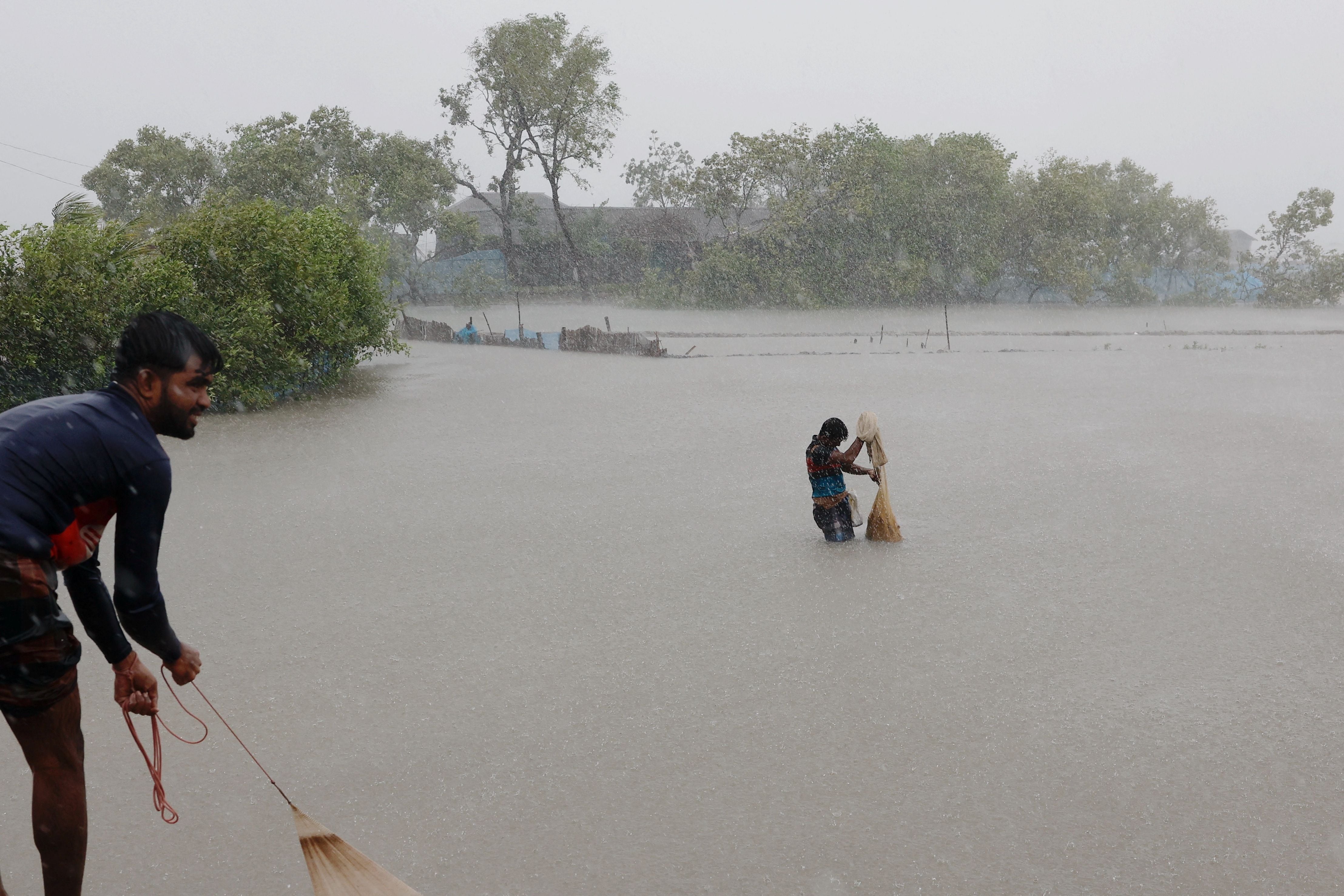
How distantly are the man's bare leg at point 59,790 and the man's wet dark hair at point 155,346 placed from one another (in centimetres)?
93

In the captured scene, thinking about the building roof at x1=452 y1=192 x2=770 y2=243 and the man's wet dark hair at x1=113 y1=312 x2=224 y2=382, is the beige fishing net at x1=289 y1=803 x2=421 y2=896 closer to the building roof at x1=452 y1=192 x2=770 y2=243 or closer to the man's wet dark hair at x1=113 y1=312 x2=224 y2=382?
the man's wet dark hair at x1=113 y1=312 x2=224 y2=382

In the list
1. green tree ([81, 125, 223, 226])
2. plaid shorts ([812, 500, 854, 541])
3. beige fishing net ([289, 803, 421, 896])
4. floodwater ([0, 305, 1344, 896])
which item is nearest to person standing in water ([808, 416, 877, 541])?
plaid shorts ([812, 500, 854, 541])

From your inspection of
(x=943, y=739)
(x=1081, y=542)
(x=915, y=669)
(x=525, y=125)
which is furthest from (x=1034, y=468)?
(x=525, y=125)

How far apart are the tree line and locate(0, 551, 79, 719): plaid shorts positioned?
102 ft

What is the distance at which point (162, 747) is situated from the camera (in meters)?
4.26

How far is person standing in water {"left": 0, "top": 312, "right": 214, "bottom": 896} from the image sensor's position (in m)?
2.38

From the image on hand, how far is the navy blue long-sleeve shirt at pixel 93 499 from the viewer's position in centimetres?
236

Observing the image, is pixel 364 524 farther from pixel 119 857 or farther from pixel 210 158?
pixel 210 158

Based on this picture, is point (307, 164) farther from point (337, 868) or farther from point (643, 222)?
point (337, 868)

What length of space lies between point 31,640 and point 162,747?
2117 millimetres

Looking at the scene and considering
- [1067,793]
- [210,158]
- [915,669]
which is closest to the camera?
[1067,793]

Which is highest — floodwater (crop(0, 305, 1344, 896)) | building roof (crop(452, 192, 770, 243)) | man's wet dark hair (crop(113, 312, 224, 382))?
building roof (crop(452, 192, 770, 243))

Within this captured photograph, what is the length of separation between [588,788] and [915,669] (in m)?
1.98

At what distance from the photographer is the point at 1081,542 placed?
7188mm
